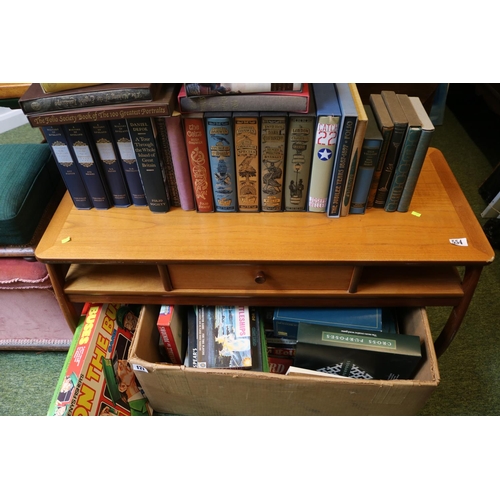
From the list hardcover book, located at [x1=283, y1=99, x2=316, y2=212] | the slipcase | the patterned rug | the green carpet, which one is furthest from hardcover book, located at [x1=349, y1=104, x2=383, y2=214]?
the patterned rug

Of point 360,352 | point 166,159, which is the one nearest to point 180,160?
point 166,159

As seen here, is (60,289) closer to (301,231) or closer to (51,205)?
(51,205)

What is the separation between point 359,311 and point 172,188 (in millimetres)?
571

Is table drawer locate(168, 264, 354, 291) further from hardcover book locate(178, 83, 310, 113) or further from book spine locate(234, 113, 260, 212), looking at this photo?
hardcover book locate(178, 83, 310, 113)

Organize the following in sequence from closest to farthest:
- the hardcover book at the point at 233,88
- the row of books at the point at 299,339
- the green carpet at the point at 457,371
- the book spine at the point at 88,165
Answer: the hardcover book at the point at 233,88, the book spine at the point at 88,165, the row of books at the point at 299,339, the green carpet at the point at 457,371

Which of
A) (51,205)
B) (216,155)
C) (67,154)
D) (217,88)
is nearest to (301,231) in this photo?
(216,155)

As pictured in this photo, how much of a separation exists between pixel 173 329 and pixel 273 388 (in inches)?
11.6

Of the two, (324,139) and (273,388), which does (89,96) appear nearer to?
(324,139)

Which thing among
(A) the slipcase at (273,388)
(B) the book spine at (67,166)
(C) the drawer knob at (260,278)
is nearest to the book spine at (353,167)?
(C) the drawer knob at (260,278)

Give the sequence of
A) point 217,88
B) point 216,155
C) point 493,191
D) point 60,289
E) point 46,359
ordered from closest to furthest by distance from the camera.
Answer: point 217,88 < point 216,155 < point 60,289 < point 46,359 < point 493,191

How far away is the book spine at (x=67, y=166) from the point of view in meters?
0.87

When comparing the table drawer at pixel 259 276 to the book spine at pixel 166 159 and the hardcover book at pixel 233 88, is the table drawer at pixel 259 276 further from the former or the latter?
the hardcover book at pixel 233 88

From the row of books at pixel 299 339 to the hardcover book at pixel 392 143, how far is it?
1.03ft

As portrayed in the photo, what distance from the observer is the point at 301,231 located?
0.93 m
